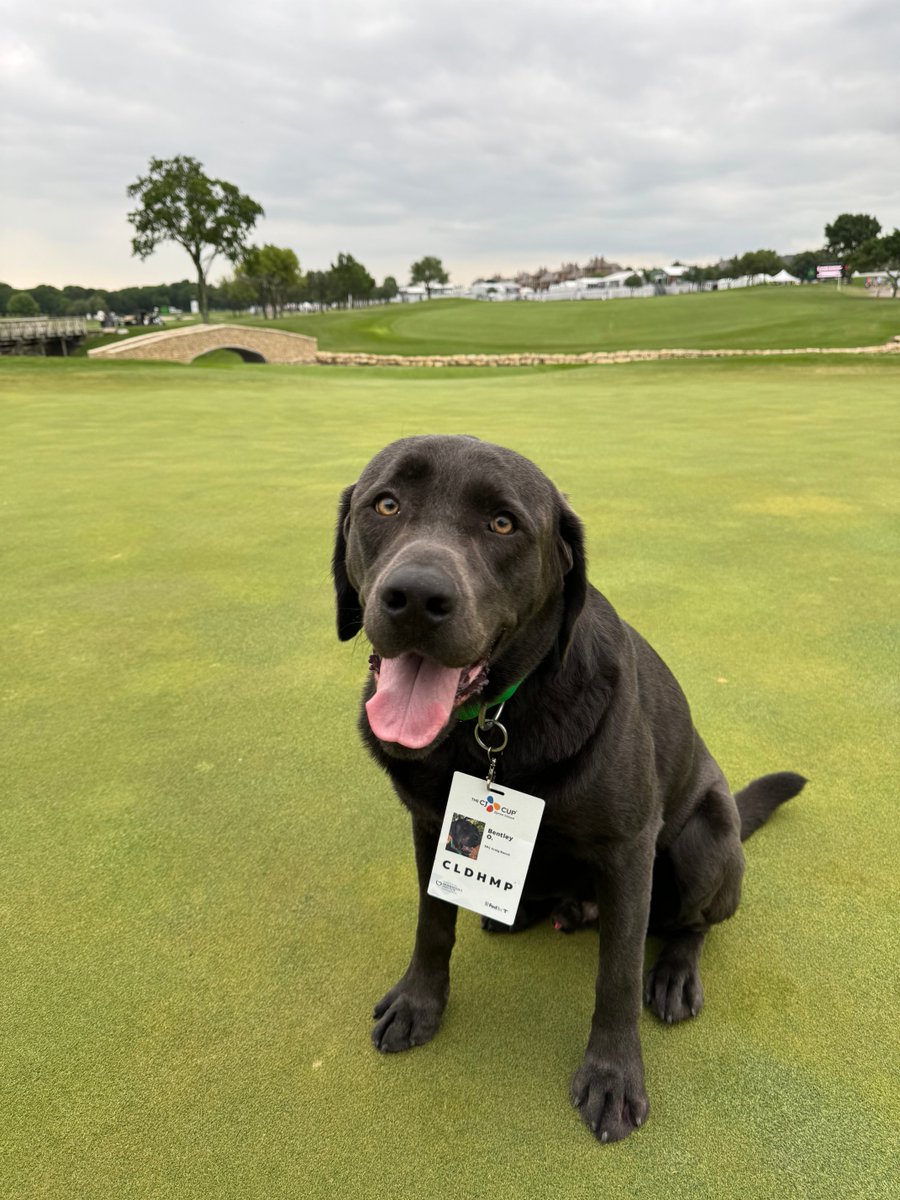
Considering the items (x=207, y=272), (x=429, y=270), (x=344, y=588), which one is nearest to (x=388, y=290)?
(x=429, y=270)

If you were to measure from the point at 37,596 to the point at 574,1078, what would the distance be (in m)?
4.43

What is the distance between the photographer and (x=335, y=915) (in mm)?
2432

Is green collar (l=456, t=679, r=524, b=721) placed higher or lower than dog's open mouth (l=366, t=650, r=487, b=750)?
lower

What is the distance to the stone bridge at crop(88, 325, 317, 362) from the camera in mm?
36375

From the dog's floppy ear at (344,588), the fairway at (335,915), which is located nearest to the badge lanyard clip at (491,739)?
the dog's floppy ear at (344,588)

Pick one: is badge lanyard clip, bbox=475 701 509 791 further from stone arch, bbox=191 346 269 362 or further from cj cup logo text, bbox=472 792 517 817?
stone arch, bbox=191 346 269 362

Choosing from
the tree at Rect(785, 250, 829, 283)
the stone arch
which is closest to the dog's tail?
the stone arch

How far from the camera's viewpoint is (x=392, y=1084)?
1.89 meters

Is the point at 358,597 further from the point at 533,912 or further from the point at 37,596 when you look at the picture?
the point at 37,596

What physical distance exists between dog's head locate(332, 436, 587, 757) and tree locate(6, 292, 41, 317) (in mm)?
127492

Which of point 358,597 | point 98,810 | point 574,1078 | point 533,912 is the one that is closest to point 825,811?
point 533,912

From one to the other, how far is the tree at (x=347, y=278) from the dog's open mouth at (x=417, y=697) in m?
113

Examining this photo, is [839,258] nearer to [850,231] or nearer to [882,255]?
[850,231]

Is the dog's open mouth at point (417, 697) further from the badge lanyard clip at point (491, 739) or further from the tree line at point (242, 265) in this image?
the tree line at point (242, 265)
